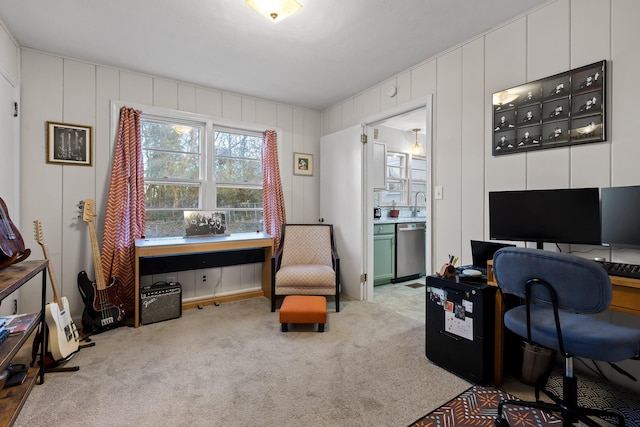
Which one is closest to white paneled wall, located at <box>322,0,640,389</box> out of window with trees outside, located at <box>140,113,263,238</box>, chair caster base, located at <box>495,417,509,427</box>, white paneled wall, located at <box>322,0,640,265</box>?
white paneled wall, located at <box>322,0,640,265</box>

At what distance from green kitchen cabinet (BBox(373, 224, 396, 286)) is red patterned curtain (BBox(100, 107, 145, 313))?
2.87 metres

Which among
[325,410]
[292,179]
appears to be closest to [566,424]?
[325,410]

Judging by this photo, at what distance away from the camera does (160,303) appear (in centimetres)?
294

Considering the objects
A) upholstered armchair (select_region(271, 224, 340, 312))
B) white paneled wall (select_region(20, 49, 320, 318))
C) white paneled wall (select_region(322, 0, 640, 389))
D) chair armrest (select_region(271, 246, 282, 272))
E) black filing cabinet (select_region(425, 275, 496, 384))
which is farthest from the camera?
chair armrest (select_region(271, 246, 282, 272))

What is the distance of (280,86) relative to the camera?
3447mm

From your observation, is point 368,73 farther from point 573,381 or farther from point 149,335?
point 149,335

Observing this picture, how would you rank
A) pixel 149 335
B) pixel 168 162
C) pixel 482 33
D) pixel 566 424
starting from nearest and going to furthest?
pixel 566 424, pixel 482 33, pixel 149 335, pixel 168 162

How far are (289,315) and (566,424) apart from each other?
191 centimetres

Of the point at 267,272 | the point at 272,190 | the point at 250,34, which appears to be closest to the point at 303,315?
the point at 267,272

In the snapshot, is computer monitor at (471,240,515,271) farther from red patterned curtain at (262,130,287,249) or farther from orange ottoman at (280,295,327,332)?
red patterned curtain at (262,130,287,249)

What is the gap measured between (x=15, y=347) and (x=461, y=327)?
2.45 meters

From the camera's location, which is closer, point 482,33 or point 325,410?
point 325,410

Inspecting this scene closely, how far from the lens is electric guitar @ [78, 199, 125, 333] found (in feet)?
8.67

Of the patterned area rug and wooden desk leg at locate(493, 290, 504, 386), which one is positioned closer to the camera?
the patterned area rug
